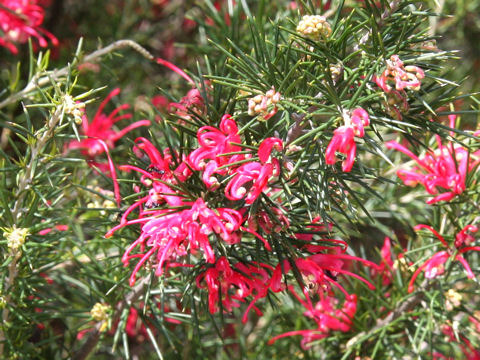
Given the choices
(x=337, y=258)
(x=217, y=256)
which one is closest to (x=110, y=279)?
(x=217, y=256)

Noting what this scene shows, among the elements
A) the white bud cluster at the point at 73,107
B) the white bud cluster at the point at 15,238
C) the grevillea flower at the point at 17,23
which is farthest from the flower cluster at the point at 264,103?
the grevillea flower at the point at 17,23

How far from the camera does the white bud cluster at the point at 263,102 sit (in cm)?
64

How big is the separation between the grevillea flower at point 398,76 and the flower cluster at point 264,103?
0.12m

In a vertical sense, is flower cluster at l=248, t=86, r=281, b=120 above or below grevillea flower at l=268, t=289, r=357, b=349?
above

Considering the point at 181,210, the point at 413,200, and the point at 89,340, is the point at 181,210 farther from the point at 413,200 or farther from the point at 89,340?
the point at 413,200

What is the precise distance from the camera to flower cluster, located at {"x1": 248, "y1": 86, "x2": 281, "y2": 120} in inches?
25.2

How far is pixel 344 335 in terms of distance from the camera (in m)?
1.03

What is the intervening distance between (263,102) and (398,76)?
0.15 m

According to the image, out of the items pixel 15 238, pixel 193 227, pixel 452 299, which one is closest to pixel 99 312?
pixel 15 238

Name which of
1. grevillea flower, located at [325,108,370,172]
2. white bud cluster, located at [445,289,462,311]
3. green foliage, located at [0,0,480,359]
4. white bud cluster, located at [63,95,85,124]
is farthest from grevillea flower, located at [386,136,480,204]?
white bud cluster, located at [63,95,85,124]

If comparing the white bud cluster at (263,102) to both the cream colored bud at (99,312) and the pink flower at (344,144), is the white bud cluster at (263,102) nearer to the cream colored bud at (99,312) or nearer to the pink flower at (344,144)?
the pink flower at (344,144)

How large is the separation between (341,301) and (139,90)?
77cm

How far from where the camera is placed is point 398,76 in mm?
606

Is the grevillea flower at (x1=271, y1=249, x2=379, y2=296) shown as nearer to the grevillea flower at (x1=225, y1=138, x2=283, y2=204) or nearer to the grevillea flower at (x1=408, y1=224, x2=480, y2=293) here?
the grevillea flower at (x1=225, y1=138, x2=283, y2=204)
